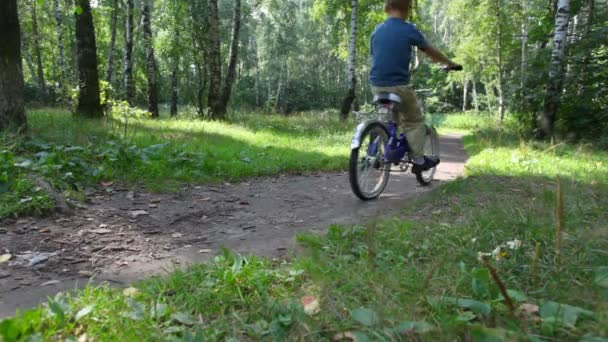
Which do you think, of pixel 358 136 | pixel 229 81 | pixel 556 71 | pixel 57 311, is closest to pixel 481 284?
pixel 57 311

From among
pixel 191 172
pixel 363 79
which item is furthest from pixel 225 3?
pixel 191 172

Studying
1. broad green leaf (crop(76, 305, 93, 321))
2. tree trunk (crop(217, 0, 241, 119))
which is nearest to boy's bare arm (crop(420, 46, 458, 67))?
broad green leaf (crop(76, 305, 93, 321))

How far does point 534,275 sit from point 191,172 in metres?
4.45

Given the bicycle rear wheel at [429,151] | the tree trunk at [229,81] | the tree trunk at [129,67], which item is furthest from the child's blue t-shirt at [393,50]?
the tree trunk at [129,67]

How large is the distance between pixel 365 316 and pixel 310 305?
33 cm

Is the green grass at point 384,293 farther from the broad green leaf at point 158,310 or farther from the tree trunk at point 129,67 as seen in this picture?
the tree trunk at point 129,67

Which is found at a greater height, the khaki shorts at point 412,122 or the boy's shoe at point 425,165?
the khaki shorts at point 412,122

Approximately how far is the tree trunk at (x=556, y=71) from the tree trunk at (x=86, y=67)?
1133 cm

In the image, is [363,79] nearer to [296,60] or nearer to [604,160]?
[296,60]

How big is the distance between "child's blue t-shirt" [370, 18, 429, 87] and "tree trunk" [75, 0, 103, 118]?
7.68 meters

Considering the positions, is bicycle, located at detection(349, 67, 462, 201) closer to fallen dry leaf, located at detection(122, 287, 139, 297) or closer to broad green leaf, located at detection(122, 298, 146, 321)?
fallen dry leaf, located at detection(122, 287, 139, 297)

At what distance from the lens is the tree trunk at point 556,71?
1009 cm

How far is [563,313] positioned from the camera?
1.61m

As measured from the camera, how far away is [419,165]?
16.9 ft
